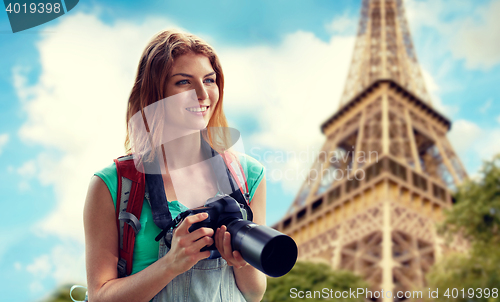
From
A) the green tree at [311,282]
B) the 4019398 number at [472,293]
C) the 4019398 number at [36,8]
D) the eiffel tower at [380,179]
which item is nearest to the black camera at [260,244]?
the 4019398 number at [36,8]

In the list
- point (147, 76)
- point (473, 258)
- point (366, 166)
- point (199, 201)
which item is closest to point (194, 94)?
point (147, 76)

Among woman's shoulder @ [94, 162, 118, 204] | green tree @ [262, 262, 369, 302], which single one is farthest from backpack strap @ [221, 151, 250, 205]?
green tree @ [262, 262, 369, 302]

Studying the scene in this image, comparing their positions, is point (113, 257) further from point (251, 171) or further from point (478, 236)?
point (478, 236)

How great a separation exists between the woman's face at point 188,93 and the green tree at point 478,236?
266 inches

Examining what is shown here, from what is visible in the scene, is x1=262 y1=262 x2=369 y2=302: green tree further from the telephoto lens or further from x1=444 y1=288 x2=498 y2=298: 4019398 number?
the telephoto lens

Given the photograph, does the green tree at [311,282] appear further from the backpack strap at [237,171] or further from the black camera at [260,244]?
the black camera at [260,244]

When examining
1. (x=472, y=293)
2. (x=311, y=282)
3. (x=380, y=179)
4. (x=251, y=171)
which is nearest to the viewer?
(x=251, y=171)


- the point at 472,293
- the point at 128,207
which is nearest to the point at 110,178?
the point at 128,207

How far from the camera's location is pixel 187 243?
755 mm

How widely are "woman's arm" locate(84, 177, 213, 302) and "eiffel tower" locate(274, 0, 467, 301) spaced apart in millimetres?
9182

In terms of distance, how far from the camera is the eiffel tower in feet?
33.7

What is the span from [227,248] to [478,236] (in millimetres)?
7110

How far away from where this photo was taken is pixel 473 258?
662 centimetres

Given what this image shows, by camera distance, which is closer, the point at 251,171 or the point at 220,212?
the point at 220,212
